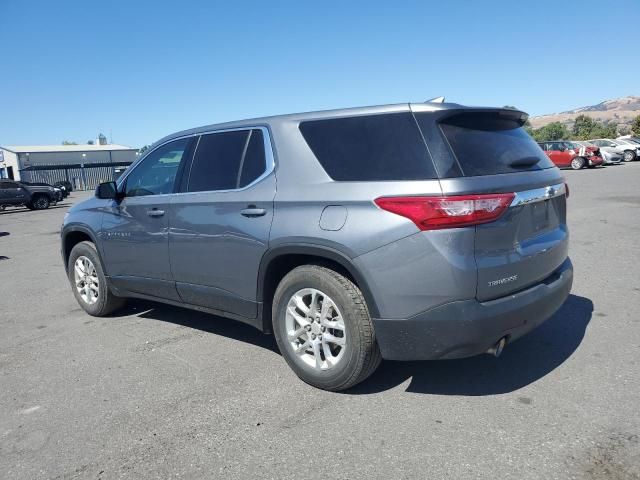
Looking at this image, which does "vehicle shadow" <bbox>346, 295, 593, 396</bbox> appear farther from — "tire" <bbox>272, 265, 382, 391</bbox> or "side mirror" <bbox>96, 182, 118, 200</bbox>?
"side mirror" <bbox>96, 182, 118, 200</bbox>

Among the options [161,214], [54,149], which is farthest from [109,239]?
[54,149]

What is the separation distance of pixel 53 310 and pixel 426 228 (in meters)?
4.91

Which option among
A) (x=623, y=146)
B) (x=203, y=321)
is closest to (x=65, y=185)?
(x=203, y=321)

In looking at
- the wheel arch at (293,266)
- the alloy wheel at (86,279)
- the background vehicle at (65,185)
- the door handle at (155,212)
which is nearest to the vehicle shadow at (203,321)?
the alloy wheel at (86,279)

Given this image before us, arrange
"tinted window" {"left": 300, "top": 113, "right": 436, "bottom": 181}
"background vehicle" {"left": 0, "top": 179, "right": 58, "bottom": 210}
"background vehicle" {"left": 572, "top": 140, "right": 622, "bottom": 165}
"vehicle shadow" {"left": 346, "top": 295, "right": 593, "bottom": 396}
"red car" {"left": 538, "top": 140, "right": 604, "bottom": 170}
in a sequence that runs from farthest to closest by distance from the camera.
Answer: "background vehicle" {"left": 572, "top": 140, "right": 622, "bottom": 165} < "red car" {"left": 538, "top": 140, "right": 604, "bottom": 170} < "background vehicle" {"left": 0, "top": 179, "right": 58, "bottom": 210} < "vehicle shadow" {"left": 346, "top": 295, "right": 593, "bottom": 396} < "tinted window" {"left": 300, "top": 113, "right": 436, "bottom": 181}

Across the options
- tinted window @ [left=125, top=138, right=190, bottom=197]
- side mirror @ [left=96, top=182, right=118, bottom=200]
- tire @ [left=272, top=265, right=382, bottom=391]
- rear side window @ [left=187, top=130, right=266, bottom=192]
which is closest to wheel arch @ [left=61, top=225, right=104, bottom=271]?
side mirror @ [left=96, top=182, right=118, bottom=200]

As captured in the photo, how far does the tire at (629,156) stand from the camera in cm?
3290

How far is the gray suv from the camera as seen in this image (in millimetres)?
2881

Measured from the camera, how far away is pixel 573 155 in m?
29.7

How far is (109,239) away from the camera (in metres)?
5.05

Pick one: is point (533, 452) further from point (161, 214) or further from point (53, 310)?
point (53, 310)

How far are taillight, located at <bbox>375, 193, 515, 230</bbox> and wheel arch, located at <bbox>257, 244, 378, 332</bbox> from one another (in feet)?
1.56

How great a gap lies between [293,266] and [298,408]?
37.5 inches

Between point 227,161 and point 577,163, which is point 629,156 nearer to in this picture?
point 577,163
